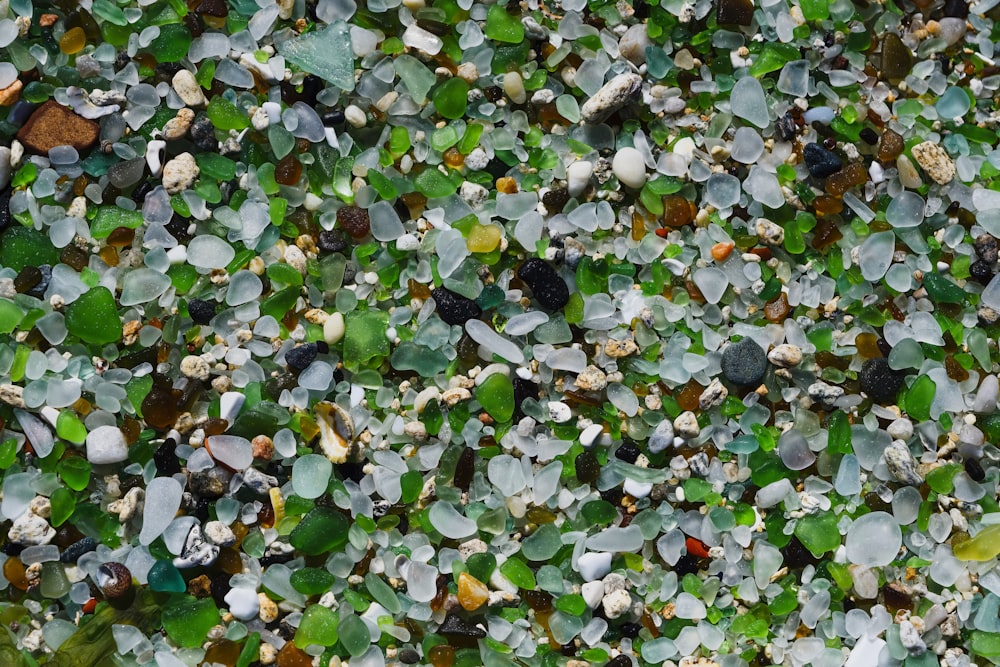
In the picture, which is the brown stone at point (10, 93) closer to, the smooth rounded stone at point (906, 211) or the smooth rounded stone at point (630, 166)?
the smooth rounded stone at point (630, 166)

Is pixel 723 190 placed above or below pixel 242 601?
above

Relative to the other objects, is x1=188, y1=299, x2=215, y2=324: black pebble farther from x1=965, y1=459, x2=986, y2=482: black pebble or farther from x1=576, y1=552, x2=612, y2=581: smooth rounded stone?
x1=965, y1=459, x2=986, y2=482: black pebble

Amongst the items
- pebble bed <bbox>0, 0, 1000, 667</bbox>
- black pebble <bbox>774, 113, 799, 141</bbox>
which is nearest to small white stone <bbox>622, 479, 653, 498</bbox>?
pebble bed <bbox>0, 0, 1000, 667</bbox>

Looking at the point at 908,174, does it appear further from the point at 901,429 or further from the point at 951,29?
the point at 901,429

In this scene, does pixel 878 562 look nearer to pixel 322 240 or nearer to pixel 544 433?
pixel 544 433

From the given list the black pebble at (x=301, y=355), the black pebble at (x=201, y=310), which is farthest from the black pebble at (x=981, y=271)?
the black pebble at (x=201, y=310)

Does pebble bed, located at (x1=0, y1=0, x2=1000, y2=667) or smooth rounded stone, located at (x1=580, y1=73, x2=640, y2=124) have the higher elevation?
smooth rounded stone, located at (x1=580, y1=73, x2=640, y2=124)

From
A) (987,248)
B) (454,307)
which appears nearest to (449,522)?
(454,307)
